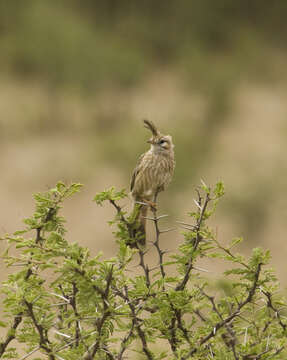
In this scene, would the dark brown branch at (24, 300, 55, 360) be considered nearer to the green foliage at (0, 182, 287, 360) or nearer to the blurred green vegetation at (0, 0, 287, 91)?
the green foliage at (0, 182, 287, 360)

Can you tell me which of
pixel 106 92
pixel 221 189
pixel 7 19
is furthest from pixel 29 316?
pixel 7 19

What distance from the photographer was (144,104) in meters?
12.6

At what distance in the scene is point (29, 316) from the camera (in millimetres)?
1938

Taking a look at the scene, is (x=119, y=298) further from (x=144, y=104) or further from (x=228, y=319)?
(x=144, y=104)

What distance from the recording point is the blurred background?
988 cm

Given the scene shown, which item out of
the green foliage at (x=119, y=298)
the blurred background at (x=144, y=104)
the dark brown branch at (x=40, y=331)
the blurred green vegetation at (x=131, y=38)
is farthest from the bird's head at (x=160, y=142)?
the blurred green vegetation at (x=131, y=38)

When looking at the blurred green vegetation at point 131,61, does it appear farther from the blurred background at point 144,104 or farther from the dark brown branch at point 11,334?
the dark brown branch at point 11,334

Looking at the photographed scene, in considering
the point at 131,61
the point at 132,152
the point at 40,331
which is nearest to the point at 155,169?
the point at 40,331

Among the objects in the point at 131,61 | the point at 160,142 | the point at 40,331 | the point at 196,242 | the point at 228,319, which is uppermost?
the point at 131,61

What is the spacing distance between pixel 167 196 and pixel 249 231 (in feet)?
4.22

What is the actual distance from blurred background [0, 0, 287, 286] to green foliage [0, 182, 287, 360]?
610 cm

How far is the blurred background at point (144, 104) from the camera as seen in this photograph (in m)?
9.88

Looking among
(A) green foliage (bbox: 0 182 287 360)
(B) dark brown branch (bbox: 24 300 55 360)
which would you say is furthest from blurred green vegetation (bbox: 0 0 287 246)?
(B) dark brown branch (bbox: 24 300 55 360)

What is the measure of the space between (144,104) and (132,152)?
7.49 ft
